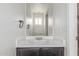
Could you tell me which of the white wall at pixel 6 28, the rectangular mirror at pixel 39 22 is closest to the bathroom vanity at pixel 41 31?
the rectangular mirror at pixel 39 22

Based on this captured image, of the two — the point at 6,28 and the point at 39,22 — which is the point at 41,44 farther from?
the point at 6,28

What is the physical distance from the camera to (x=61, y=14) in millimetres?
1661

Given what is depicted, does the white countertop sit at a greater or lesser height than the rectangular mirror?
lesser

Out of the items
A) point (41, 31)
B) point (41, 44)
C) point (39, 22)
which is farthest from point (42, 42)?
point (39, 22)

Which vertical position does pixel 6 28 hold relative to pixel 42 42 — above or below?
above

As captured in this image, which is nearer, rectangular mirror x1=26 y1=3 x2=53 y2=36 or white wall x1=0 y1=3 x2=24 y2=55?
Answer: white wall x1=0 y1=3 x2=24 y2=55

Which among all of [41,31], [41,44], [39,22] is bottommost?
[41,44]

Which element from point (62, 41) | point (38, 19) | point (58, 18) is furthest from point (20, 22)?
point (62, 41)

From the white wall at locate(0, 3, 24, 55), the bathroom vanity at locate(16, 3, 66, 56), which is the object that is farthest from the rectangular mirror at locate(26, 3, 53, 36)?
the white wall at locate(0, 3, 24, 55)

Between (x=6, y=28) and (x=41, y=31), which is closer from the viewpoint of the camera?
(x=6, y=28)

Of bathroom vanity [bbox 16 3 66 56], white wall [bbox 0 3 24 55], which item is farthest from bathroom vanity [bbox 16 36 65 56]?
white wall [bbox 0 3 24 55]

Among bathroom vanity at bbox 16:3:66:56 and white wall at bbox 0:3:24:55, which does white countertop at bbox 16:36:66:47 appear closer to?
bathroom vanity at bbox 16:3:66:56

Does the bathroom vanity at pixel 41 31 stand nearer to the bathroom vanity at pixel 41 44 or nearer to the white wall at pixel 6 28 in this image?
the bathroom vanity at pixel 41 44

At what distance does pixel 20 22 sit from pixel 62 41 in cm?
68
